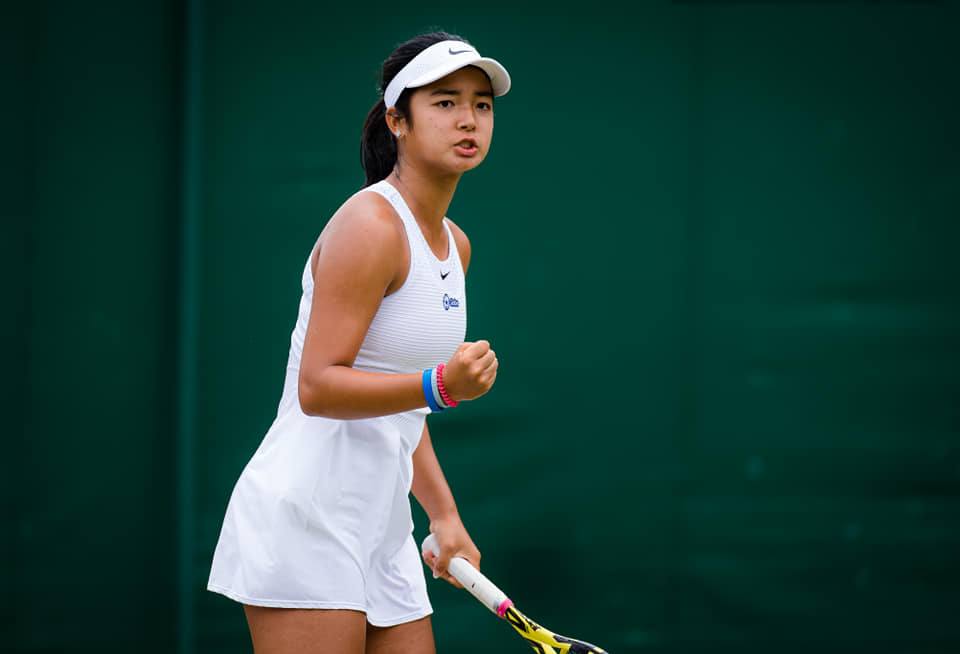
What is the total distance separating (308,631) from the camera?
195 cm

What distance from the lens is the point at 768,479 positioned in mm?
3980

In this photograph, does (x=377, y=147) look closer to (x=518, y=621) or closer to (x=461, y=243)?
(x=461, y=243)

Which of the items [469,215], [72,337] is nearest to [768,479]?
[469,215]

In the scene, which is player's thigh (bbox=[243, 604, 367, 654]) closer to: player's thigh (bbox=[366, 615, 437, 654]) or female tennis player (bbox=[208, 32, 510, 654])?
female tennis player (bbox=[208, 32, 510, 654])

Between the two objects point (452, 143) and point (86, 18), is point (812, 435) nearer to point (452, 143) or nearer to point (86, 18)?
point (452, 143)

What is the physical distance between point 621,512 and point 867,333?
125cm

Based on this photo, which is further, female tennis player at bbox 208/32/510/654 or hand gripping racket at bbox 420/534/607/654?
hand gripping racket at bbox 420/534/607/654

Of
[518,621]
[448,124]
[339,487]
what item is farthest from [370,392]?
[518,621]

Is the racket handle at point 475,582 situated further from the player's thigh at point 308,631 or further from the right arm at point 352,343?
the right arm at point 352,343

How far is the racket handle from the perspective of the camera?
2273 millimetres

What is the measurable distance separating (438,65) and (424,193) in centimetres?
28

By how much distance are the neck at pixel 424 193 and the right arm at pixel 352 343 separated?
0.78 feet

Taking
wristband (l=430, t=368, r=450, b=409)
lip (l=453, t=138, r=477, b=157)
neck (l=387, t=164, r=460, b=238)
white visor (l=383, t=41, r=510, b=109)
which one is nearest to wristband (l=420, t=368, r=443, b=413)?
wristband (l=430, t=368, r=450, b=409)

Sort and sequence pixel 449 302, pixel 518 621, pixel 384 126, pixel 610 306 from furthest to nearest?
pixel 610 306
pixel 384 126
pixel 518 621
pixel 449 302
